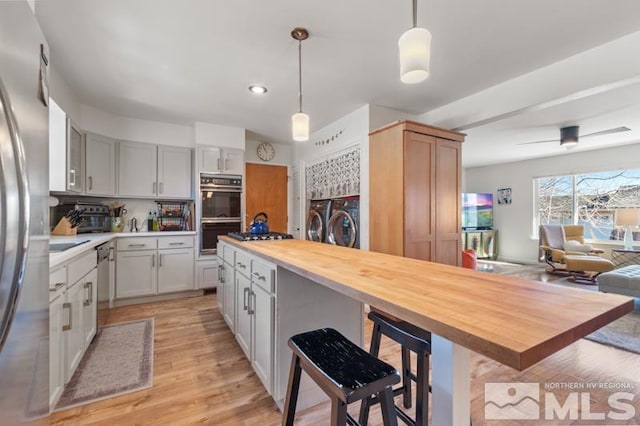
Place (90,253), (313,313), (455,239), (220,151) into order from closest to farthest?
(313,313) → (90,253) → (455,239) → (220,151)

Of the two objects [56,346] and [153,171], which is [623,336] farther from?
[153,171]

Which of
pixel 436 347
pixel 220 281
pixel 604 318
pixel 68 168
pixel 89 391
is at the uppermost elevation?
pixel 68 168

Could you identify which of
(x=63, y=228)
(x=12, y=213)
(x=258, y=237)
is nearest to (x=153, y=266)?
(x=63, y=228)

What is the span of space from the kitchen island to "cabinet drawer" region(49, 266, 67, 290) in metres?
1.42

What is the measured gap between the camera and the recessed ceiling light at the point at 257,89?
2.88 meters

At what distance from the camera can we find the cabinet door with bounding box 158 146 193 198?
3.92m

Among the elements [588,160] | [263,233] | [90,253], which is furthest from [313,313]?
[588,160]

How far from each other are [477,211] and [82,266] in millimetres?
7381

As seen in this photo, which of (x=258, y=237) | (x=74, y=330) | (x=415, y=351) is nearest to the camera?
(x=415, y=351)

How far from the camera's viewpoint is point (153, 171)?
152 inches

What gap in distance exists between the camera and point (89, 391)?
1.81 metres

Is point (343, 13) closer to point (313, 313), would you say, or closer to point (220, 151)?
point (313, 313)

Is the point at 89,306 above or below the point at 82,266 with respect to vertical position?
below

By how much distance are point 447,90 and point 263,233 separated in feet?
7.92
